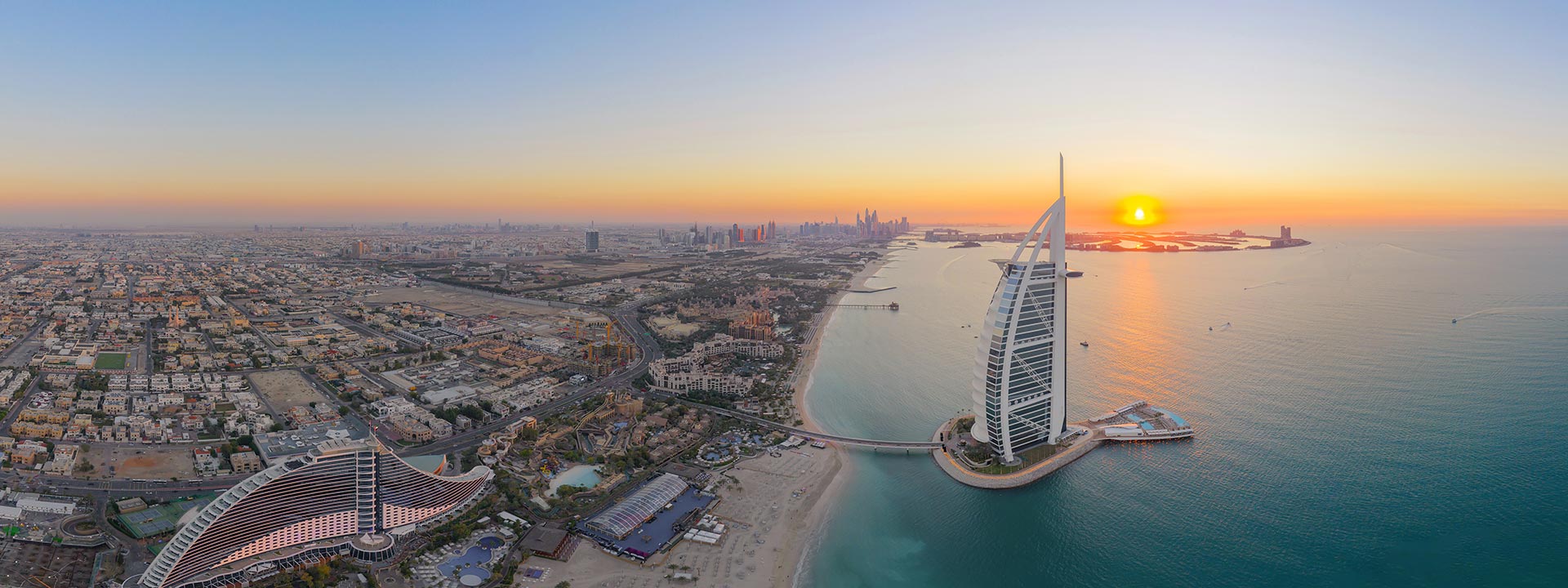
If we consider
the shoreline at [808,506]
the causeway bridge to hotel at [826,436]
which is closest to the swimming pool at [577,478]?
the causeway bridge to hotel at [826,436]

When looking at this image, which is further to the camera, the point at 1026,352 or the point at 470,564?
the point at 1026,352

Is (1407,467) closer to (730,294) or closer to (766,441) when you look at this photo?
(766,441)

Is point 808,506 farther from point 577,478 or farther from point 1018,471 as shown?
point 577,478

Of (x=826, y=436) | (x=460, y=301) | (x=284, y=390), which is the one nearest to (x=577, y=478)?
(x=826, y=436)

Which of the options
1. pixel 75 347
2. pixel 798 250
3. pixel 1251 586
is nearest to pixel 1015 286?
pixel 1251 586

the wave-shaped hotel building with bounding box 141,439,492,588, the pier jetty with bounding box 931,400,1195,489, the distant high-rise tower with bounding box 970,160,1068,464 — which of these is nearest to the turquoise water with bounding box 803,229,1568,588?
the pier jetty with bounding box 931,400,1195,489

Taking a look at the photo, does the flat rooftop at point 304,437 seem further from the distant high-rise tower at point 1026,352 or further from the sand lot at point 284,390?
the distant high-rise tower at point 1026,352

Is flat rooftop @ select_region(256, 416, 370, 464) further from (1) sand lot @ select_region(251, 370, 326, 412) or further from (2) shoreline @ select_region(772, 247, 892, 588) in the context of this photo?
(2) shoreline @ select_region(772, 247, 892, 588)
